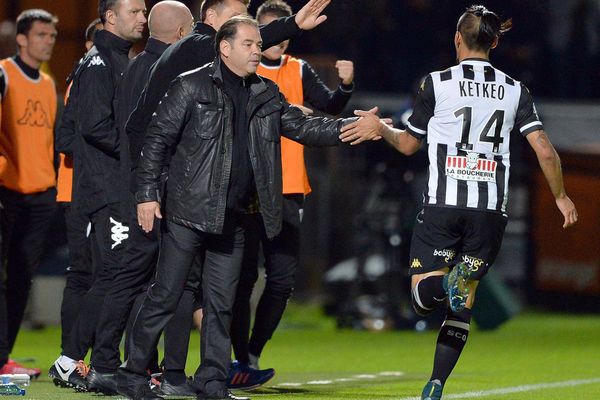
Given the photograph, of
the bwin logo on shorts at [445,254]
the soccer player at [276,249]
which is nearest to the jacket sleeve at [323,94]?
the soccer player at [276,249]

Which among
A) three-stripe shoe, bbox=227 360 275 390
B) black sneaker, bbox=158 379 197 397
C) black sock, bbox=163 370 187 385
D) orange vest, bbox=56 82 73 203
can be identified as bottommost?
three-stripe shoe, bbox=227 360 275 390

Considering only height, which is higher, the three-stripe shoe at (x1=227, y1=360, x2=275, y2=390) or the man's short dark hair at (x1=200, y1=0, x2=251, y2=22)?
the man's short dark hair at (x1=200, y1=0, x2=251, y2=22)

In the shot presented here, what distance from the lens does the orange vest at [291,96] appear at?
26.9 feet

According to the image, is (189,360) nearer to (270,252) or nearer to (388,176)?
(270,252)

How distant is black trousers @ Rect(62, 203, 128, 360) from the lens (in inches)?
300

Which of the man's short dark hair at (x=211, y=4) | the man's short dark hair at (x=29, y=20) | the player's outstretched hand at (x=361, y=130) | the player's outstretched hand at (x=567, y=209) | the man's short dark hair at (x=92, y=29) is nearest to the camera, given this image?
the player's outstretched hand at (x=361, y=130)

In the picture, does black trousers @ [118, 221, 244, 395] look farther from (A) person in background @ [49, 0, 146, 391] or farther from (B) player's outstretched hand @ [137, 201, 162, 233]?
(A) person in background @ [49, 0, 146, 391]

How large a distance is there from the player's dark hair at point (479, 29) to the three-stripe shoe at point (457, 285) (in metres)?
1.11

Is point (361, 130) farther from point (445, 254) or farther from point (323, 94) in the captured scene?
point (323, 94)

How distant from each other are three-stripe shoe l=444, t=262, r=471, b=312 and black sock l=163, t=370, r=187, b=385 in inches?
58.0

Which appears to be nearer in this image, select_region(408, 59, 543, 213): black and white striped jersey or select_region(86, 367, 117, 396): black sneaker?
select_region(408, 59, 543, 213): black and white striped jersey

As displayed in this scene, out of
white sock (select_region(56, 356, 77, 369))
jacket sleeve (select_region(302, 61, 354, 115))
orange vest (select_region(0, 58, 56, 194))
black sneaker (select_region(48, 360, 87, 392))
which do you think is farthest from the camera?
orange vest (select_region(0, 58, 56, 194))

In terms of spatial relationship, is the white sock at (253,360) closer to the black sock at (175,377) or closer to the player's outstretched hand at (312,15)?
the black sock at (175,377)

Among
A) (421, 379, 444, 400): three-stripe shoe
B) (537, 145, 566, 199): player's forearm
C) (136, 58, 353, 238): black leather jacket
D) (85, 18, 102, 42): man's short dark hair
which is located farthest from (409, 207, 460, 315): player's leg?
(85, 18, 102, 42): man's short dark hair
